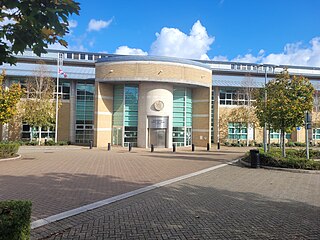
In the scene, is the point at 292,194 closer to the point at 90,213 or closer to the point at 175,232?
the point at 175,232

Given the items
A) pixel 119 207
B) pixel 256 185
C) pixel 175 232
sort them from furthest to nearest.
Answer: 1. pixel 256 185
2. pixel 119 207
3. pixel 175 232

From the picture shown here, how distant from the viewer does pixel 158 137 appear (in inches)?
1161

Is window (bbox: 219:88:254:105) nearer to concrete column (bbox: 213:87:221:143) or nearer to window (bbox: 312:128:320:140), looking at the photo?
concrete column (bbox: 213:87:221:143)

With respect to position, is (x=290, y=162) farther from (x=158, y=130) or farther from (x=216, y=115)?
(x=216, y=115)

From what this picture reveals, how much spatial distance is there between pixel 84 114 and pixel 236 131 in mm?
22048

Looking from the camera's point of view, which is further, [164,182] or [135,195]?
[164,182]

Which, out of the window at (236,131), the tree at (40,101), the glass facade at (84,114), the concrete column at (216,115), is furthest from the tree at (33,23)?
the window at (236,131)

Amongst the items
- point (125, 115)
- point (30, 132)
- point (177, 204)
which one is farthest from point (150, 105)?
point (177, 204)

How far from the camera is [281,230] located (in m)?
5.21

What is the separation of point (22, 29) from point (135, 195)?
20.1 feet

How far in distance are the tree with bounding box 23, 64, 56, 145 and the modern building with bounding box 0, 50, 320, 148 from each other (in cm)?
162

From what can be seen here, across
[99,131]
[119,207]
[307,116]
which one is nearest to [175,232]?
[119,207]

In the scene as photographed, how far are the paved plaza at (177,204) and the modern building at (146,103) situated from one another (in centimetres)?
1776

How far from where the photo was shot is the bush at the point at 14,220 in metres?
3.38
